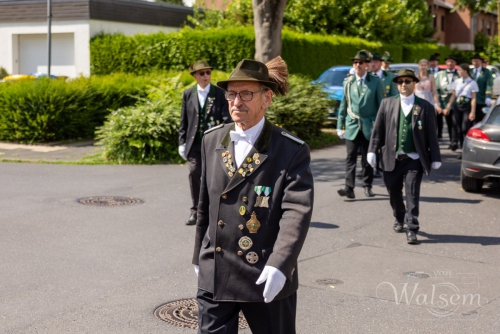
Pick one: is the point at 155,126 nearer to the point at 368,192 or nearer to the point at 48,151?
the point at 48,151

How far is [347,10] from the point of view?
32.9 metres

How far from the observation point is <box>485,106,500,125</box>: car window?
11602 millimetres

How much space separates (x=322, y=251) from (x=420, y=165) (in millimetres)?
1645

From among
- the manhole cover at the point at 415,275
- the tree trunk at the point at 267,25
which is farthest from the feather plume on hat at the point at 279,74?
the tree trunk at the point at 267,25

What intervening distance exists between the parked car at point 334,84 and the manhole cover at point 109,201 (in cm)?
866

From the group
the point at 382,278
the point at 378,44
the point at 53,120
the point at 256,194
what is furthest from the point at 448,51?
the point at 256,194

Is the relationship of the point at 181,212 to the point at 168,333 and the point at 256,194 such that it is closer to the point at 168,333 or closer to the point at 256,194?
the point at 168,333

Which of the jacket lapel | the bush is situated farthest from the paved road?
the bush

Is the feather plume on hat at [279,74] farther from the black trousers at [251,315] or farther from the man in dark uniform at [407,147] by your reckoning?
the man in dark uniform at [407,147]

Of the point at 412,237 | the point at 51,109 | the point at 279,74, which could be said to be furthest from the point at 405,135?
the point at 51,109

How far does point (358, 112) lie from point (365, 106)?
134 millimetres

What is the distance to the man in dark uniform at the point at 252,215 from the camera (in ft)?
12.8

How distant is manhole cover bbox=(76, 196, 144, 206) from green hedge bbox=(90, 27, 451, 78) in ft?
42.4

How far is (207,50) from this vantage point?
23.8m
